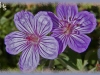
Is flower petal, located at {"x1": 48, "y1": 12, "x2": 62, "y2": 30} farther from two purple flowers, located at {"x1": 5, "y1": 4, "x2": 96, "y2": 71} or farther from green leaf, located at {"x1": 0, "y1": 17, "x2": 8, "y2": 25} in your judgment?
green leaf, located at {"x1": 0, "y1": 17, "x2": 8, "y2": 25}

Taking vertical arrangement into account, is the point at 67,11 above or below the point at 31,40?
above

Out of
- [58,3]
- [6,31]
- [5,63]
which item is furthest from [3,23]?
[58,3]

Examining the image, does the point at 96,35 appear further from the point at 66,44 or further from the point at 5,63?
the point at 5,63

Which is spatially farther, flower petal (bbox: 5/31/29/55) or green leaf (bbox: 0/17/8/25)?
green leaf (bbox: 0/17/8/25)

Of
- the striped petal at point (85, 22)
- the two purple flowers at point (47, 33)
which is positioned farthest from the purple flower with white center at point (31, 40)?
the striped petal at point (85, 22)

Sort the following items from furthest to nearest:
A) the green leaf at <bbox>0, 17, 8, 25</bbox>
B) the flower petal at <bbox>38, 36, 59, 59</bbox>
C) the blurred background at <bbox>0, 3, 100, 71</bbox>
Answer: the green leaf at <bbox>0, 17, 8, 25</bbox> → the blurred background at <bbox>0, 3, 100, 71</bbox> → the flower petal at <bbox>38, 36, 59, 59</bbox>

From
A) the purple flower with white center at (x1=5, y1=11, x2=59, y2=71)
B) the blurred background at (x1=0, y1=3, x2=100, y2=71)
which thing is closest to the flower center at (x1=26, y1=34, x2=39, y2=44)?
the purple flower with white center at (x1=5, y1=11, x2=59, y2=71)

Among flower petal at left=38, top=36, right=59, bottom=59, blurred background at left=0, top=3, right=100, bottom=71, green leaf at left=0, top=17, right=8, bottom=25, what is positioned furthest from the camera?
green leaf at left=0, top=17, right=8, bottom=25

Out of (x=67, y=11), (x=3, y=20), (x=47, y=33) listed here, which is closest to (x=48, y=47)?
(x=47, y=33)

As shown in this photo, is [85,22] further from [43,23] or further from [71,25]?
[43,23]
